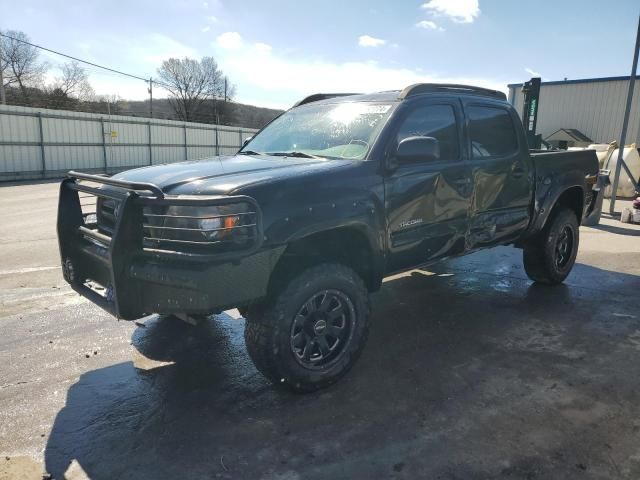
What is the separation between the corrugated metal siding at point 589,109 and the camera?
24.7 metres

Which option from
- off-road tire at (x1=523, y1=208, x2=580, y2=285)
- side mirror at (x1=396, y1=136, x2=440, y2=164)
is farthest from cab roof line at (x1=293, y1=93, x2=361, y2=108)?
off-road tire at (x1=523, y1=208, x2=580, y2=285)

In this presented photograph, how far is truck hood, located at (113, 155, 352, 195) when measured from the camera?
288 centimetres

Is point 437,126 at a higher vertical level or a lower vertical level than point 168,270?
higher

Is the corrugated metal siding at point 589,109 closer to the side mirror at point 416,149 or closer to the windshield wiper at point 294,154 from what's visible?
the side mirror at point 416,149

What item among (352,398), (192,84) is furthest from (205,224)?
(192,84)

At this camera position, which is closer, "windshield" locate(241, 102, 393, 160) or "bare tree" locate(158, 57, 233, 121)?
"windshield" locate(241, 102, 393, 160)

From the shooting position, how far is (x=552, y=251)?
544 centimetres

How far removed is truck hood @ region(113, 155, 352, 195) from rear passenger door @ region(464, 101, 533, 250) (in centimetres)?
155

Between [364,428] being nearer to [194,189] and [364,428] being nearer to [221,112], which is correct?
[194,189]

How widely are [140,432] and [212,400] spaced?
0.49 metres

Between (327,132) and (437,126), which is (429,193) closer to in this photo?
(437,126)

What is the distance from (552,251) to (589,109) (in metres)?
24.7

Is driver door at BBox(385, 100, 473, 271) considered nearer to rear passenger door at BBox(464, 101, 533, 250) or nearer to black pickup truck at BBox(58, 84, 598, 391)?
black pickup truck at BBox(58, 84, 598, 391)

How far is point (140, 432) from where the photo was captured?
9.30 feet
